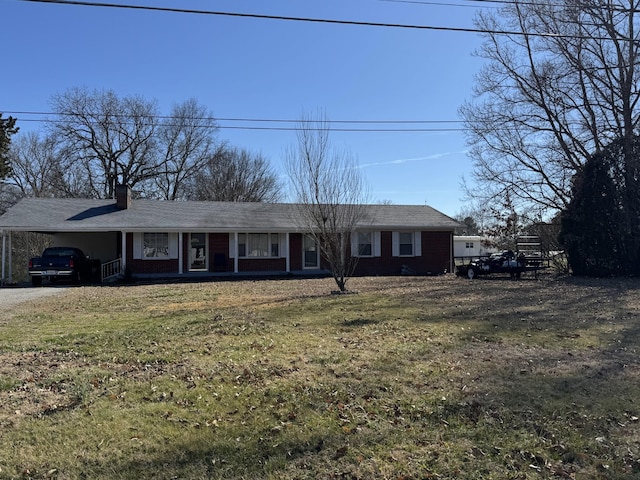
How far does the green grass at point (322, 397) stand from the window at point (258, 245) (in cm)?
1465

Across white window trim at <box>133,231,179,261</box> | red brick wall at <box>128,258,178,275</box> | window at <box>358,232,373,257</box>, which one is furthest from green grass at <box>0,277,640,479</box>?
window at <box>358,232,373,257</box>

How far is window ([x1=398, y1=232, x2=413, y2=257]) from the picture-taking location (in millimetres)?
25797

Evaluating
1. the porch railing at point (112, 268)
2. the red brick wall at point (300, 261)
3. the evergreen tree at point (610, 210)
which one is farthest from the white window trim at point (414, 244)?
the porch railing at point (112, 268)

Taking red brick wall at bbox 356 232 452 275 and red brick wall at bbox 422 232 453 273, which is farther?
red brick wall at bbox 422 232 453 273

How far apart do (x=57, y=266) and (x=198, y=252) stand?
6835 mm

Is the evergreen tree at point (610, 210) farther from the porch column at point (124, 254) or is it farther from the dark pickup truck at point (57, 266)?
the dark pickup truck at point (57, 266)

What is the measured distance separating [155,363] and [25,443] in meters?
2.48

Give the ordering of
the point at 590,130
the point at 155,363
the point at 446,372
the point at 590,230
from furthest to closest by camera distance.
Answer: the point at 590,130 < the point at 590,230 < the point at 155,363 < the point at 446,372

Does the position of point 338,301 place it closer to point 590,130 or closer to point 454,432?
point 454,432

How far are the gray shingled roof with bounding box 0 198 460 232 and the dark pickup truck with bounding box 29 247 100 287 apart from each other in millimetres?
1328

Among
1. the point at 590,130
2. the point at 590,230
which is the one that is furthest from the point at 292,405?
the point at 590,130

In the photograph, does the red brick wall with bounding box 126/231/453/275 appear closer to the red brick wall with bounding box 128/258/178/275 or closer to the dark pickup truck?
the red brick wall with bounding box 128/258/178/275

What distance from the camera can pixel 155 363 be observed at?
6.38 m

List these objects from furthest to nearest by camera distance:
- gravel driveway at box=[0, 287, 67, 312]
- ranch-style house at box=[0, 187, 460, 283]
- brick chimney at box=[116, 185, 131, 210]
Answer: brick chimney at box=[116, 185, 131, 210], ranch-style house at box=[0, 187, 460, 283], gravel driveway at box=[0, 287, 67, 312]
